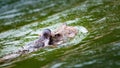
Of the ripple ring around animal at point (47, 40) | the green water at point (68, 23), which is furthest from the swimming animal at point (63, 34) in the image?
the green water at point (68, 23)

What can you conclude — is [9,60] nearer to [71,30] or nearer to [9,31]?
[71,30]

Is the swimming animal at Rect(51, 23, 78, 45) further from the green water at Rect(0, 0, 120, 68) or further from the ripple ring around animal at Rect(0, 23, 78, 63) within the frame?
A: the green water at Rect(0, 0, 120, 68)

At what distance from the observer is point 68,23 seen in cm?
1552

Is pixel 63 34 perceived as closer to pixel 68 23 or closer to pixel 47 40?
pixel 47 40

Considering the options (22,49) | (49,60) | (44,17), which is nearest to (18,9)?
(44,17)

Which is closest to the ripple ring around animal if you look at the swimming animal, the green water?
the swimming animal

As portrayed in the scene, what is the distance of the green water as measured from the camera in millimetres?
10250

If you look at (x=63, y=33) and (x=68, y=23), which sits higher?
(x=68, y=23)

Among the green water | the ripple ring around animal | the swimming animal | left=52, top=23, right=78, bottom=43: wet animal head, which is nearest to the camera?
the green water

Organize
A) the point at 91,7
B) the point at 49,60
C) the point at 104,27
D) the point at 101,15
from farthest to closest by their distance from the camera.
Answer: the point at 91,7, the point at 101,15, the point at 104,27, the point at 49,60

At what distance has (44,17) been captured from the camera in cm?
1784

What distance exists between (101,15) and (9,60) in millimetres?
5581

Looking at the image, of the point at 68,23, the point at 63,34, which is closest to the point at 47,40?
the point at 63,34

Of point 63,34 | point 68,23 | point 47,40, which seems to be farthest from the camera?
point 68,23
